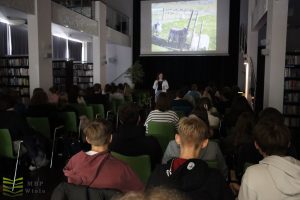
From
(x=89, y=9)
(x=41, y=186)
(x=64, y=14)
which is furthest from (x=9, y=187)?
(x=89, y=9)

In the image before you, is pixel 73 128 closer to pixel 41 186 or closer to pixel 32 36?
pixel 41 186

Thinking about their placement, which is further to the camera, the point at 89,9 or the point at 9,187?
the point at 89,9

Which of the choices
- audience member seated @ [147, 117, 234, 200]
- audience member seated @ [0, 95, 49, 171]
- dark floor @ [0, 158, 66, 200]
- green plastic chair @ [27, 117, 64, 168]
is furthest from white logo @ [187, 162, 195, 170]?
green plastic chair @ [27, 117, 64, 168]

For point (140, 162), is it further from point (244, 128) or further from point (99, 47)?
point (99, 47)

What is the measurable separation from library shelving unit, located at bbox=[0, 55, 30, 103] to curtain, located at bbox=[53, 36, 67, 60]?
3.76 metres

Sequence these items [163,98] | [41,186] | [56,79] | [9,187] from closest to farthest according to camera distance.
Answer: [9,187] → [41,186] → [163,98] → [56,79]

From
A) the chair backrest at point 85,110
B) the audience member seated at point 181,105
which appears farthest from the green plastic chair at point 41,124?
the audience member seated at point 181,105

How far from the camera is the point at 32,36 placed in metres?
7.86

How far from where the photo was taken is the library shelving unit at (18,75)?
880 centimetres

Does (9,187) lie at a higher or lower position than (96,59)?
lower

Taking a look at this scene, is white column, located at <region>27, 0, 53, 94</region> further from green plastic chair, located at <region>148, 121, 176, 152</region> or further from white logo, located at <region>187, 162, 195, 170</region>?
white logo, located at <region>187, 162, 195, 170</region>

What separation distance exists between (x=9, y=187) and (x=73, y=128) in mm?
1753

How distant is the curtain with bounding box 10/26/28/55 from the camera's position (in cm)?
1044

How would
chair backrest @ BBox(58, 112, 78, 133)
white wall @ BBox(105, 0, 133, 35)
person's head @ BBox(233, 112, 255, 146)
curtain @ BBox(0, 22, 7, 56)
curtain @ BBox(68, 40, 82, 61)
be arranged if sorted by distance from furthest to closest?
white wall @ BBox(105, 0, 133, 35)
curtain @ BBox(68, 40, 82, 61)
curtain @ BBox(0, 22, 7, 56)
chair backrest @ BBox(58, 112, 78, 133)
person's head @ BBox(233, 112, 255, 146)
